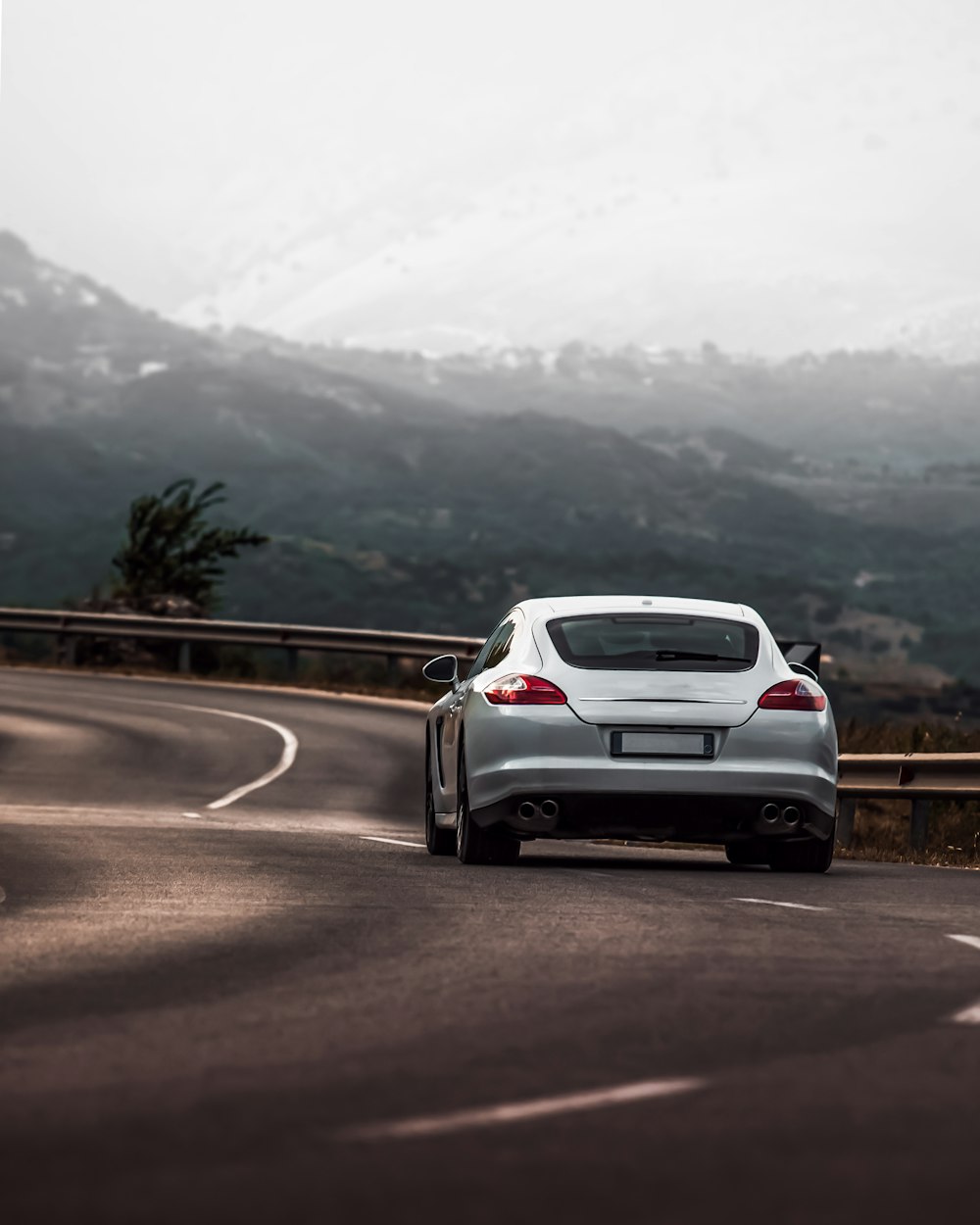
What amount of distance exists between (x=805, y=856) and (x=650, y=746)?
4.46 ft

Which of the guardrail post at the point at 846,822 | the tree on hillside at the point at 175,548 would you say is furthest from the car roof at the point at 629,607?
the tree on hillside at the point at 175,548

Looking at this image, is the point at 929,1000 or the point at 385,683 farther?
the point at 385,683

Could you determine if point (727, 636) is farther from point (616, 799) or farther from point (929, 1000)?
point (929, 1000)

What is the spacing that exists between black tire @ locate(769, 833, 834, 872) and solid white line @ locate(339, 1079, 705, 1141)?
23.0 ft

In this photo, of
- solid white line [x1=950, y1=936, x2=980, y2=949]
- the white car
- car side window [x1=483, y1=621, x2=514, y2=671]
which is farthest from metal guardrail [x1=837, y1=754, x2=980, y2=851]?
solid white line [x1=950, y1=936, x2=980, y2=949]

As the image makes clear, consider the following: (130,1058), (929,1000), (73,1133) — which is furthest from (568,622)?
(73,1133)

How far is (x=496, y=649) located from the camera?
13445 millimetres

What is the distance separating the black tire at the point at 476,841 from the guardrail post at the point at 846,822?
5.00m

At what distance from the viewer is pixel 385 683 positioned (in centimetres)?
3831

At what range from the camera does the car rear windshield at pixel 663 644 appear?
1262cm

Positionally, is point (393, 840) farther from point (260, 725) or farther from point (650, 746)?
point (260, 725)

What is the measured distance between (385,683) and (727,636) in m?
25.5

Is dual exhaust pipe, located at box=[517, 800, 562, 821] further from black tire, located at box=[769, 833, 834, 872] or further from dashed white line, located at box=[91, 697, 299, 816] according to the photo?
dashed white line, located at box=[91, 697, 299, 816]

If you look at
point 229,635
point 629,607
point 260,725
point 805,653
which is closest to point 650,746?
point 629,607
